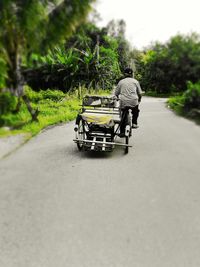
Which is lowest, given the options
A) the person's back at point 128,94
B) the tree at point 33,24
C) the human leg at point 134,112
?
the human leg at point 134,112

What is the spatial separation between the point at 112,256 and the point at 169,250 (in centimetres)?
49

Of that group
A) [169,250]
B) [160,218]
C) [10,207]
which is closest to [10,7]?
[169,250]

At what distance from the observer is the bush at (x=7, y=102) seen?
97 centimetres

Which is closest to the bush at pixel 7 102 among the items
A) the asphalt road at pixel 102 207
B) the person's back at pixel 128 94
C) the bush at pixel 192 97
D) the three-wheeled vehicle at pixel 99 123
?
the bush at pixel 192 97

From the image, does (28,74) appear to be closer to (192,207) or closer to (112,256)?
(112,256)

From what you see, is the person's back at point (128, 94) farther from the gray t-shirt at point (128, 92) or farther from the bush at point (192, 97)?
the bush at point (192, 97)

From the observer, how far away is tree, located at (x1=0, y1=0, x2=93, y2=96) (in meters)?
0.91

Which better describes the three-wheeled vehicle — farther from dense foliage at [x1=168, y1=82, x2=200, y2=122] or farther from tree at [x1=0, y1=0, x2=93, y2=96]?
tree at [x1=0, y1=0, x2=93, y2=96]

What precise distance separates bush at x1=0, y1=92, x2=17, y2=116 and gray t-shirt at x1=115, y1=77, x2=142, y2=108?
229 inches

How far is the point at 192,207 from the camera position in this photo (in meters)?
3.94

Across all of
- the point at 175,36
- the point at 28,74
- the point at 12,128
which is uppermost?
the point at 175,36

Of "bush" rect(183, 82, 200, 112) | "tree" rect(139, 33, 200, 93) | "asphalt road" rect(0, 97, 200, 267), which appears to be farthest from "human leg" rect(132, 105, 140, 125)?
"bush" rect(183, 82, 200, 112)

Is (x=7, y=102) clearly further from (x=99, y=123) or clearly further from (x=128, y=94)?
(x=128, y=94)

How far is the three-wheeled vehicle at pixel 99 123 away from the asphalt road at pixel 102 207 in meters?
0.32
